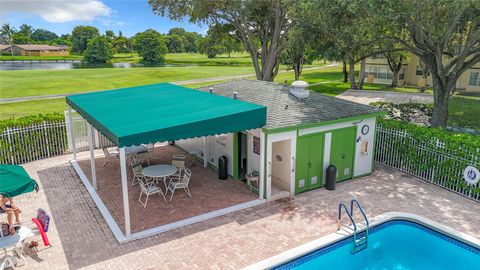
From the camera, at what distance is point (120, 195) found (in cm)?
1231

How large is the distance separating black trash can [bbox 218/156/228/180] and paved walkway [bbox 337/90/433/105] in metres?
22.5

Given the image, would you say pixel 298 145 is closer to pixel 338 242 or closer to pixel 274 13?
pixel 338 242

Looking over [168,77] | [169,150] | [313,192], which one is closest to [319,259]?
[313,192]

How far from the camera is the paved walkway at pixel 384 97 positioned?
109 ft

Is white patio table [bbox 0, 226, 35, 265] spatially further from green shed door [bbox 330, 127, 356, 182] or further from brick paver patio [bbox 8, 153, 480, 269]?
green shed door [bbox 330, 127, 356, 182]

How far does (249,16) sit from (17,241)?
25.3 metres

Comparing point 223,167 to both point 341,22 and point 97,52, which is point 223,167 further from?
point 97,52

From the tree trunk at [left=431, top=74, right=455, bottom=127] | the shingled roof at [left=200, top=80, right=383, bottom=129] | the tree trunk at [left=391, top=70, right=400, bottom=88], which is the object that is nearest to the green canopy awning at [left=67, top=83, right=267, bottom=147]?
the shingled roof at [left=200, top=80, right=383, bottom=129]

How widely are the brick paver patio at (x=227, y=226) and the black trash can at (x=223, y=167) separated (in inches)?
102

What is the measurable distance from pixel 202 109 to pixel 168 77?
47.6 m

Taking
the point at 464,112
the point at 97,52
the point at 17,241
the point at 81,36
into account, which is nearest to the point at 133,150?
the point at 17,241

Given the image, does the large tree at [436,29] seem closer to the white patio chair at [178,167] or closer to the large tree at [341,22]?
the large tree at [341,22]

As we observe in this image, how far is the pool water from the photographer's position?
9.02 m

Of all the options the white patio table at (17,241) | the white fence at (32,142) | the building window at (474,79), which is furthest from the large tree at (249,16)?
the building window at (474,79)
